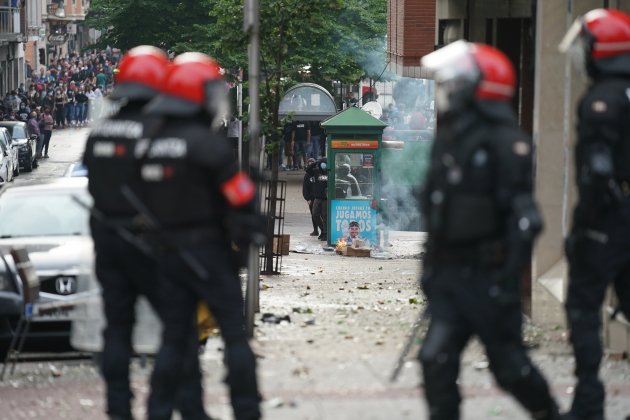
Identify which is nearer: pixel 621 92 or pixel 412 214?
pixel 621 92

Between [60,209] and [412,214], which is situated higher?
[60,209]

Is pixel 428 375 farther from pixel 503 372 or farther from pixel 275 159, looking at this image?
pixel 275 159

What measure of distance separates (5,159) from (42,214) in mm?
25858

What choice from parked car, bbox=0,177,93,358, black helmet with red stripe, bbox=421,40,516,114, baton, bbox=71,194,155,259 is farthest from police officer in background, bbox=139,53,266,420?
parked car, bbox=0,177,93,358

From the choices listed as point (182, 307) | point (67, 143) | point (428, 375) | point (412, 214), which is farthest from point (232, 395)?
point (67, 143)

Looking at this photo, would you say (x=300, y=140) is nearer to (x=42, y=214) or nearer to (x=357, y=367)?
(x=42, y=214)

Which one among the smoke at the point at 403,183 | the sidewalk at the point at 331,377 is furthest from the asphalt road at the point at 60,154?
the sidewalk at the point at 331,377

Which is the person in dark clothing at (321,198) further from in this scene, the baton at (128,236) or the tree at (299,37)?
the baton at (128,236)

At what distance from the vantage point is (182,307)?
6.39 metres

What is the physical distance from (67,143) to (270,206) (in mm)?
35774

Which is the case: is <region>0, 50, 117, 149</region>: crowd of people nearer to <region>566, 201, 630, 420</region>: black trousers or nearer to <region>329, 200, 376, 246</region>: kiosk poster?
<region>329, 200, 376, 246</region>: kiosk poster

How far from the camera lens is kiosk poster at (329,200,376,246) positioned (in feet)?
88.2

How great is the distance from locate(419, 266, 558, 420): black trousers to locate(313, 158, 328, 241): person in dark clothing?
2249cm


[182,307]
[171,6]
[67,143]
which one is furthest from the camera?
[67,143]
